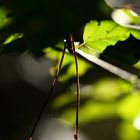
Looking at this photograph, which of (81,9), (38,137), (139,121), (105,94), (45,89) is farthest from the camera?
(38,137)

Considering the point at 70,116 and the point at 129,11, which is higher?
the point at 129,11

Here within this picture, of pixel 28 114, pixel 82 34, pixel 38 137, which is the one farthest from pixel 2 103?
pixel 82 34

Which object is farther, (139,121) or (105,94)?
(105,94)

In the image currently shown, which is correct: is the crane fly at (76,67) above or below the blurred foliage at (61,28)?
below

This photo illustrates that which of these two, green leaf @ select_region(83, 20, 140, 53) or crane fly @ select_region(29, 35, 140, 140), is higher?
green leaf @ select_region(83, 20, 140, 53)

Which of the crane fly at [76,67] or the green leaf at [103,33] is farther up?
the green leaf at [103,33]

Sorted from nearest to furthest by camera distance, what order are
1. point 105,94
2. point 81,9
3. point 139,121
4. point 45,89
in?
point 81,9 < point 139,121 < point 105,94 < point 45,89

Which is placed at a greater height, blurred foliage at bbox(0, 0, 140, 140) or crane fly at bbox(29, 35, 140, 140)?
blurred foliage at bbox(0, 0, 140, 140)

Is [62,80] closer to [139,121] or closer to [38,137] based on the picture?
[139,121]
